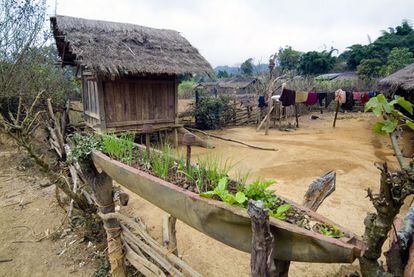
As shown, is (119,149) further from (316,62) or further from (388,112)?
(316,62)

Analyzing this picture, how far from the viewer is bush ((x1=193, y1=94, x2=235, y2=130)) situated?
1076 centimetres

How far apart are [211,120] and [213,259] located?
26.2ft

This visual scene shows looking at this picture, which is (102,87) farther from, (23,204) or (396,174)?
(396,174)

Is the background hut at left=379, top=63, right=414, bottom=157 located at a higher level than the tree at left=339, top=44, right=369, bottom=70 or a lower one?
lower

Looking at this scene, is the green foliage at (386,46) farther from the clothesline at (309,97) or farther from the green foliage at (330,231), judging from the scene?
the green foliage at (330,231)

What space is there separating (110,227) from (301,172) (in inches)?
162

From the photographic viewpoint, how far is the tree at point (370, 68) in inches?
702

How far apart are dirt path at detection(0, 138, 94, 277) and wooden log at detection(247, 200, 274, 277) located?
2903 millimetres

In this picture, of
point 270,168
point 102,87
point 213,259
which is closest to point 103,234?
point 213,259

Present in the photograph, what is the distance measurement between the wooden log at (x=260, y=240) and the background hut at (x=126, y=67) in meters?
5.90

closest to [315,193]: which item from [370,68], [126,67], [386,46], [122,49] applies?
[126,67]

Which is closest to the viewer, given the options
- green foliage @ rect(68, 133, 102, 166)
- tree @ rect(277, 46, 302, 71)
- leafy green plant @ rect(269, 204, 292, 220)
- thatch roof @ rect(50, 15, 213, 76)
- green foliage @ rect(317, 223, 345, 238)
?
green foliage @ rect(317, 223, 345, 238)

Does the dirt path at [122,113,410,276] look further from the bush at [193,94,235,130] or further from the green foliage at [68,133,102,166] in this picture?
the green foliage at [68,133,102,166]

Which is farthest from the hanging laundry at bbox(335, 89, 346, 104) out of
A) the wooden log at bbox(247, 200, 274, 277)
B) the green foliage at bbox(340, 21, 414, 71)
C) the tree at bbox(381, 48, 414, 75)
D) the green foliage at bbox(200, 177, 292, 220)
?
the wooden log at bbox(247, 200, 274, 277)
